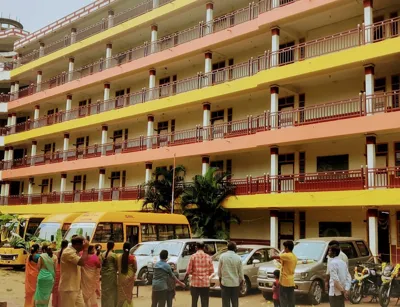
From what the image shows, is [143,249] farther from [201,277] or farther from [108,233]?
[201,277]

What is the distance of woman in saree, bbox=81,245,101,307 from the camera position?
9.20 meters

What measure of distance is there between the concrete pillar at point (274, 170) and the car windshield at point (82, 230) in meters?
8.13

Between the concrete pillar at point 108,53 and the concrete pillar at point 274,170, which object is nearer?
the concrete pillar at point 274,170

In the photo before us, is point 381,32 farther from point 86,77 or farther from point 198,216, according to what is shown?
point 86,77

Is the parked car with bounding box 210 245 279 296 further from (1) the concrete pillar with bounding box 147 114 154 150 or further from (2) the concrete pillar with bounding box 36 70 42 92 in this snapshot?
(2) the concrete pillar with bounding box 36 70 42 92

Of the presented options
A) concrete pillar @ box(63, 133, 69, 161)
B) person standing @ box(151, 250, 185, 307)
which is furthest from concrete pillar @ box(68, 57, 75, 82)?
person standing @ box(151, 250, 185, 307)

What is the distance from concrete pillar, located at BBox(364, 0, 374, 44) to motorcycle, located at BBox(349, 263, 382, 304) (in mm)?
10213

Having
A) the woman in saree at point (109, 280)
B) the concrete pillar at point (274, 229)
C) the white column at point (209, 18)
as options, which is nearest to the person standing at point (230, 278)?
the woman in saree at point (109, 280)

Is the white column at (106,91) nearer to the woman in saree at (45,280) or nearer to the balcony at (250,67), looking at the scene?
the balcony at (250,67)

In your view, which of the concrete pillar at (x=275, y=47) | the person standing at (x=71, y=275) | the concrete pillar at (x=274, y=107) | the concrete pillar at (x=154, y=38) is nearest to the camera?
the person standing at (x=71, y=275)

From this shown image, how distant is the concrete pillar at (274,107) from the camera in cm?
2308

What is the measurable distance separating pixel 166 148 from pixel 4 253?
33.7 feet

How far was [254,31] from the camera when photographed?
81.7 ft

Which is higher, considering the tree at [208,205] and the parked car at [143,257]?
the tree at [208,205]
